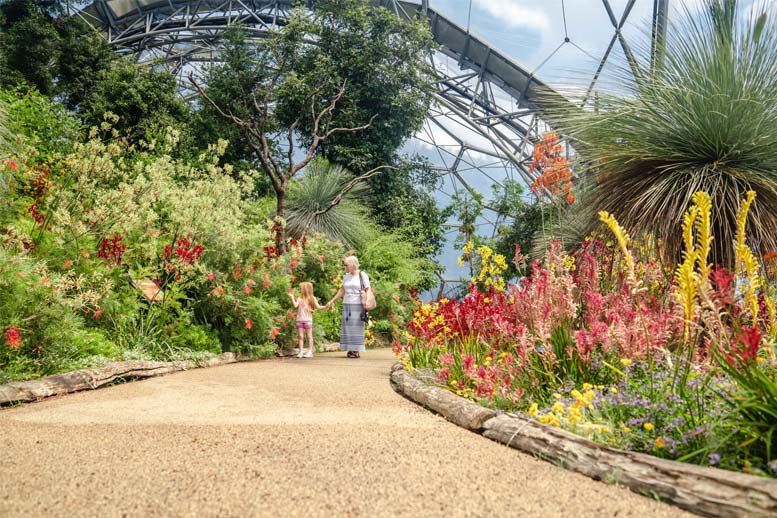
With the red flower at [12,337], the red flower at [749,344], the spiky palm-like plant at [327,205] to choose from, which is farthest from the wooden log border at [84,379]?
the spiky palm-like plant at [327,205]

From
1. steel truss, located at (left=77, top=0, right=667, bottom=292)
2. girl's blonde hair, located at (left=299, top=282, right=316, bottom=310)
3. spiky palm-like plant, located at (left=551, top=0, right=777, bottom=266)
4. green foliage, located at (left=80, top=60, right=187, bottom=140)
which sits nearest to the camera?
spiky palm-like plant, located at (left=551, top=0, right=777, bottom=266)

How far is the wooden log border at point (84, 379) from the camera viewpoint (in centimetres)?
423

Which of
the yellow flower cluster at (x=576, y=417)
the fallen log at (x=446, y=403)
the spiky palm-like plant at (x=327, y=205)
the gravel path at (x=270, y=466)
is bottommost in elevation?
the gravel path at (x=270, y=466)

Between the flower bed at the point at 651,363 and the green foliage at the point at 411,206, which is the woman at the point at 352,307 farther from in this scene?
the green foliage at the point at 411,206

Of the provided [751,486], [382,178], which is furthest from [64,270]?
[382,178]

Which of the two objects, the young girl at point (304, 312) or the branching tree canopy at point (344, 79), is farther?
the branching tree canopy at point (344, 79)

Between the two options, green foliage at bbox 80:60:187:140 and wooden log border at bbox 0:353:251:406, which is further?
green foliage at bbox 80:60:187:140

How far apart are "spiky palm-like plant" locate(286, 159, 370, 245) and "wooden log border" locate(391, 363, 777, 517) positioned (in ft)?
36.2

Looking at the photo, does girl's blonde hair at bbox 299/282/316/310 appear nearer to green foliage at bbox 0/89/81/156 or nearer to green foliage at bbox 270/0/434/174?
green foliage at bbox 0/89/81/156

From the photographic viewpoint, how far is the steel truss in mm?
20953

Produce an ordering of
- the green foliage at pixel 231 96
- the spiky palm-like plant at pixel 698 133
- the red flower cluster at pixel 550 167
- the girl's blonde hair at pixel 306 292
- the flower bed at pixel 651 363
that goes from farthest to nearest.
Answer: the green foliage at pixel 231 96 < the girl's blonde hair at pixel 306 292 < the red flower cluster at pixel 550 167 < the spiky palm-like plant at pixel 698 133 < the flower bed at pixel 651 363

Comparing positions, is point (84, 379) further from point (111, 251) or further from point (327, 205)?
point (327, 205)

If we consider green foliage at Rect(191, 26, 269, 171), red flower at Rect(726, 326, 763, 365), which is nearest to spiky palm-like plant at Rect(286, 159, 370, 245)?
green foliage at Rect(191, 26, 269, 171)

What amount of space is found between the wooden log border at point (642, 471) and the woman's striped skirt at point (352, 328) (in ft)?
18.5
